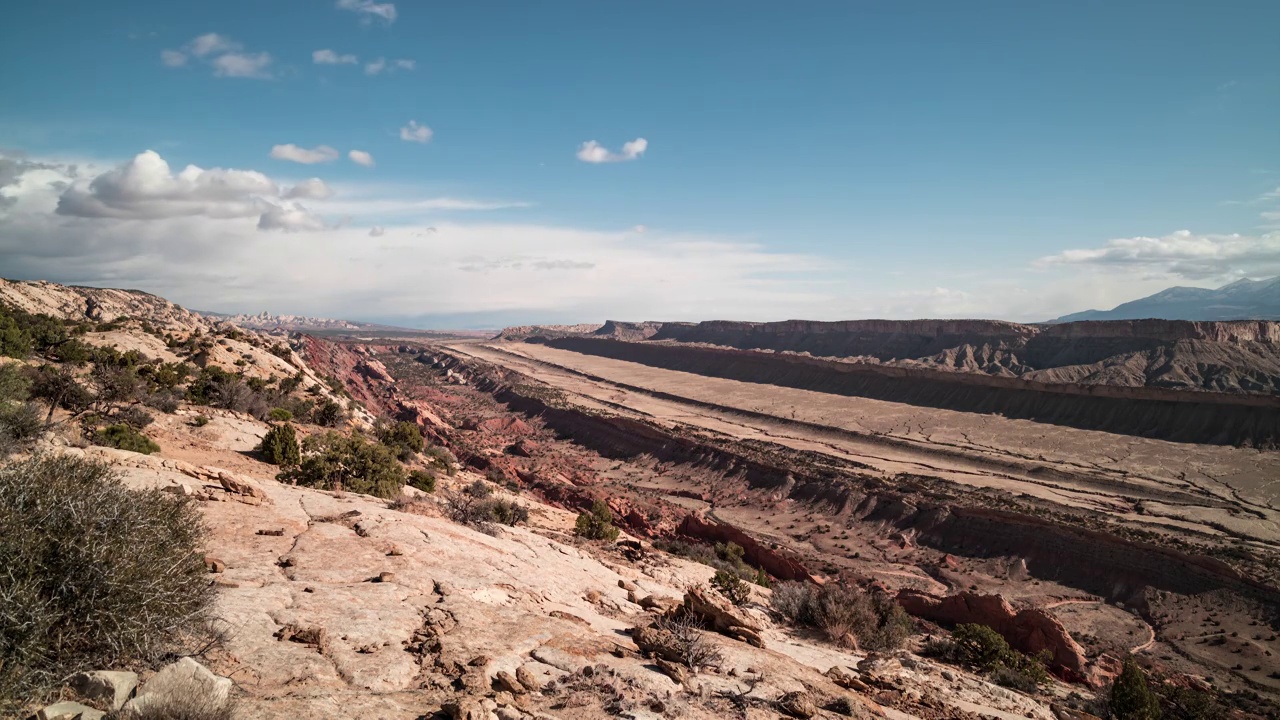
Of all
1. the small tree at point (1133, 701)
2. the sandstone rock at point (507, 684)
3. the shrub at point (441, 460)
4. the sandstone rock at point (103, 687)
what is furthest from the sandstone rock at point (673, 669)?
the shrub at point (441, 460)

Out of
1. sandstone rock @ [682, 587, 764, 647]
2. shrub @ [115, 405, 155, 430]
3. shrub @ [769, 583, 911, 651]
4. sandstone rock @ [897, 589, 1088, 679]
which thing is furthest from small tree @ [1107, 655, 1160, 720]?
shrub @ [115, 405, 155, 430]

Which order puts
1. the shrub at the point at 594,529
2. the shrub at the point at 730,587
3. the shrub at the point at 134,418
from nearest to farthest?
the shrub at the point at 730,587 → the shrub at the point at 134,418 → the shrub at the point at 594,529

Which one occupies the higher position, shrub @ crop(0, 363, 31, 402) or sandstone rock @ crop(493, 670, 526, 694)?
shrub @ crop(0, 363, 31, 402)

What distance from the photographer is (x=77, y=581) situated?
5.22 meters

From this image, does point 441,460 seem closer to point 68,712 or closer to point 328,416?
point 328,416

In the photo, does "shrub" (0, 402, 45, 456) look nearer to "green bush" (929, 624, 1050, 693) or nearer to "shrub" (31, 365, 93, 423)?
"shrub" (31, 365, 93, 423)

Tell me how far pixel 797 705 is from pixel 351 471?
16025 mm

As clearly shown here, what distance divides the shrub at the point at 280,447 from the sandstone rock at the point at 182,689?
53.9 feet

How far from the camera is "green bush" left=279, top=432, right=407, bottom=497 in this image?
719 inches

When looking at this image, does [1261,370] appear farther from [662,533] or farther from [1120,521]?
[662,533]

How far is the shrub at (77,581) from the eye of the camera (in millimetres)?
4746

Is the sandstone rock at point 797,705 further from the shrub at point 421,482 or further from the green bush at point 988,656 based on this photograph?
the shrub at point 421,482

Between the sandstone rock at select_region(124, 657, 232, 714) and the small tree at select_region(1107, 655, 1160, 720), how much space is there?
17685 millimetres

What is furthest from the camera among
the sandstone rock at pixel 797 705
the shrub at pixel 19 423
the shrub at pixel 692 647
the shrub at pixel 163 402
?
the shrub at pixel 163 402
